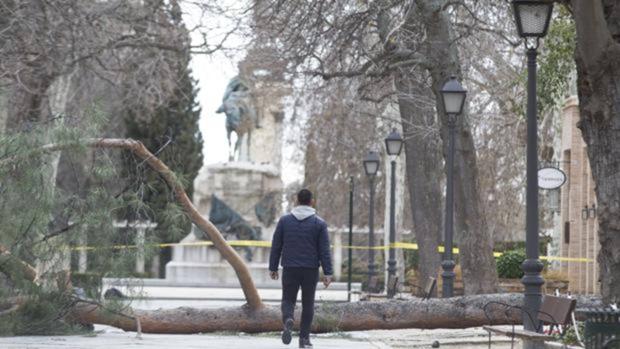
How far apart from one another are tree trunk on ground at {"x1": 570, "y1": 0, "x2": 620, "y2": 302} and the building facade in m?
20.8

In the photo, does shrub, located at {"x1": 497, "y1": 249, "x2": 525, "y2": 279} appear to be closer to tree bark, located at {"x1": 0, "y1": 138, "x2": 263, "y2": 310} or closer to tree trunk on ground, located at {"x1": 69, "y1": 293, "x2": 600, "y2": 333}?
A: tree trunk on ground, located at {"x1": 69, "y1": 293, "x2": 600, "y2": 333}

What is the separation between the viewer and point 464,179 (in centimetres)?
2594

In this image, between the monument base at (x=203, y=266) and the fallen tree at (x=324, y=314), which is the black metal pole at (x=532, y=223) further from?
the monument base at (x=203, y=266)

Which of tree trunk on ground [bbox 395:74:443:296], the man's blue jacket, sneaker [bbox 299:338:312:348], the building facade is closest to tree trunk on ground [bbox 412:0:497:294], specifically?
tree trunk on ground [bbox 395:74:443:296]

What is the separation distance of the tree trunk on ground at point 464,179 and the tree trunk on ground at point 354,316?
732 centimetres

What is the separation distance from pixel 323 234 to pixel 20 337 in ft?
12.2

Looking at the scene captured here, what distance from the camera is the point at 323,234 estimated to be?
16297mm

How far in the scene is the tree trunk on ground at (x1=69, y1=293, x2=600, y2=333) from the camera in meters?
18.1

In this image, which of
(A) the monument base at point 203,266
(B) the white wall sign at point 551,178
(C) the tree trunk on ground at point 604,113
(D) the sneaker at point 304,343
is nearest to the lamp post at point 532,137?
(C) the tree trunk on ground at point 604,113

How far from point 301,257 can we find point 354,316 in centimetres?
230

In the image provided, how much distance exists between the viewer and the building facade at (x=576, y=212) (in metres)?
36.7

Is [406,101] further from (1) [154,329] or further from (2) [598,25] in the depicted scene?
(2) [598,25]

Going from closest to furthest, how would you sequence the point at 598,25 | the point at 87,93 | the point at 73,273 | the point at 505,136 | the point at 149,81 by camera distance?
the point at 598,25 < the point at 73,273 < the point at 149,81 < the point at 87,93 < the point at 505,136

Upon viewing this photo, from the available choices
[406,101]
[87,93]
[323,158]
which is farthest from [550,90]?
[323,158]
